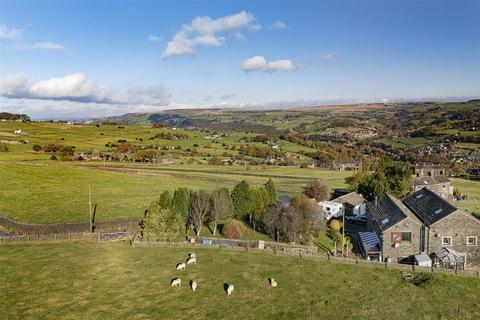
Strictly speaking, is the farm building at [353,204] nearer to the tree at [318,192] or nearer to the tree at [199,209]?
the tree at [318,192]

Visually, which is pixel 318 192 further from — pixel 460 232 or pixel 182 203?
pixel 182 203

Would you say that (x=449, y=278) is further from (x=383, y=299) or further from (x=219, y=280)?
(x=219, y=280)

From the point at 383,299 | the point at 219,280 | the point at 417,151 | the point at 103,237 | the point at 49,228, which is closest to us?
the point at 383,299

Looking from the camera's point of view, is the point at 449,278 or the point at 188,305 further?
the point at 449,278

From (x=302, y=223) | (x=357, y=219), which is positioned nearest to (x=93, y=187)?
(x=302, y=223)

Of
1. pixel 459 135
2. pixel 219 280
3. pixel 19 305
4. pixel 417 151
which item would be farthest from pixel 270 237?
pixel 459 135

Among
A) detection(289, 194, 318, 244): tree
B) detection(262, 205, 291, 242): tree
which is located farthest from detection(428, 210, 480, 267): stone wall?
detection(262, 205, 291, 242): tree
